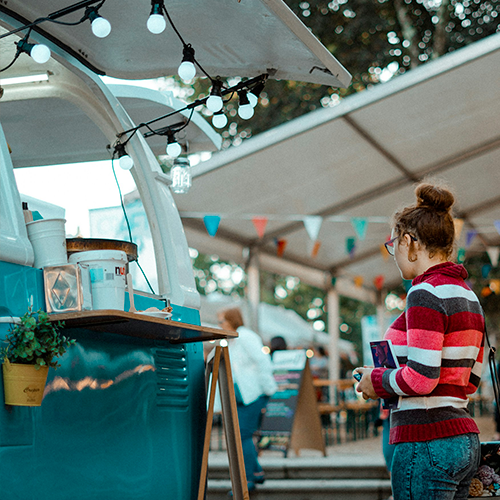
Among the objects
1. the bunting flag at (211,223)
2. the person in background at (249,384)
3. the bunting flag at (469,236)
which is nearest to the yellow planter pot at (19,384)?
the person in background at (249,384)

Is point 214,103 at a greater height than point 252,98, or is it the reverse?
point 252,98

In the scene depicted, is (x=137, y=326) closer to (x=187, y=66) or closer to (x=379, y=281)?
(x=187, y=66)

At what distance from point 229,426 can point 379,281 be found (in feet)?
33.8

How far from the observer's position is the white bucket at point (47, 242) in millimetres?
2541

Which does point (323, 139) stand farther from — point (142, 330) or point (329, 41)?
point (329, 41)

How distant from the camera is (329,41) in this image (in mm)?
15523

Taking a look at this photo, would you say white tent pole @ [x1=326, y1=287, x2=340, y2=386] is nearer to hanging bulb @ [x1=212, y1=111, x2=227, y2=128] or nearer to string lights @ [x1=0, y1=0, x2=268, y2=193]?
string lights @ [x1=0, y1=0, x2=268, y2=193]

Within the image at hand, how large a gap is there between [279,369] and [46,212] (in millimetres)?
5707

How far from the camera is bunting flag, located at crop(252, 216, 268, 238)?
8.45 metres

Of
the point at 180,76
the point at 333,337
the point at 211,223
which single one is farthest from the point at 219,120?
the point at 333,337

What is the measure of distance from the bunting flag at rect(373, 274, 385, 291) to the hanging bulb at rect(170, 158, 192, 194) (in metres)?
9.45

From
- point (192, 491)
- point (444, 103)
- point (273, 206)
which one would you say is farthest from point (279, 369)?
point (192, 491)

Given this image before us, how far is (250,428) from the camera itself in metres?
5.67

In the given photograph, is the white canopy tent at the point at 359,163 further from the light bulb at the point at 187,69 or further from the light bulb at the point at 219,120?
the light bulb at the point at 187,69
